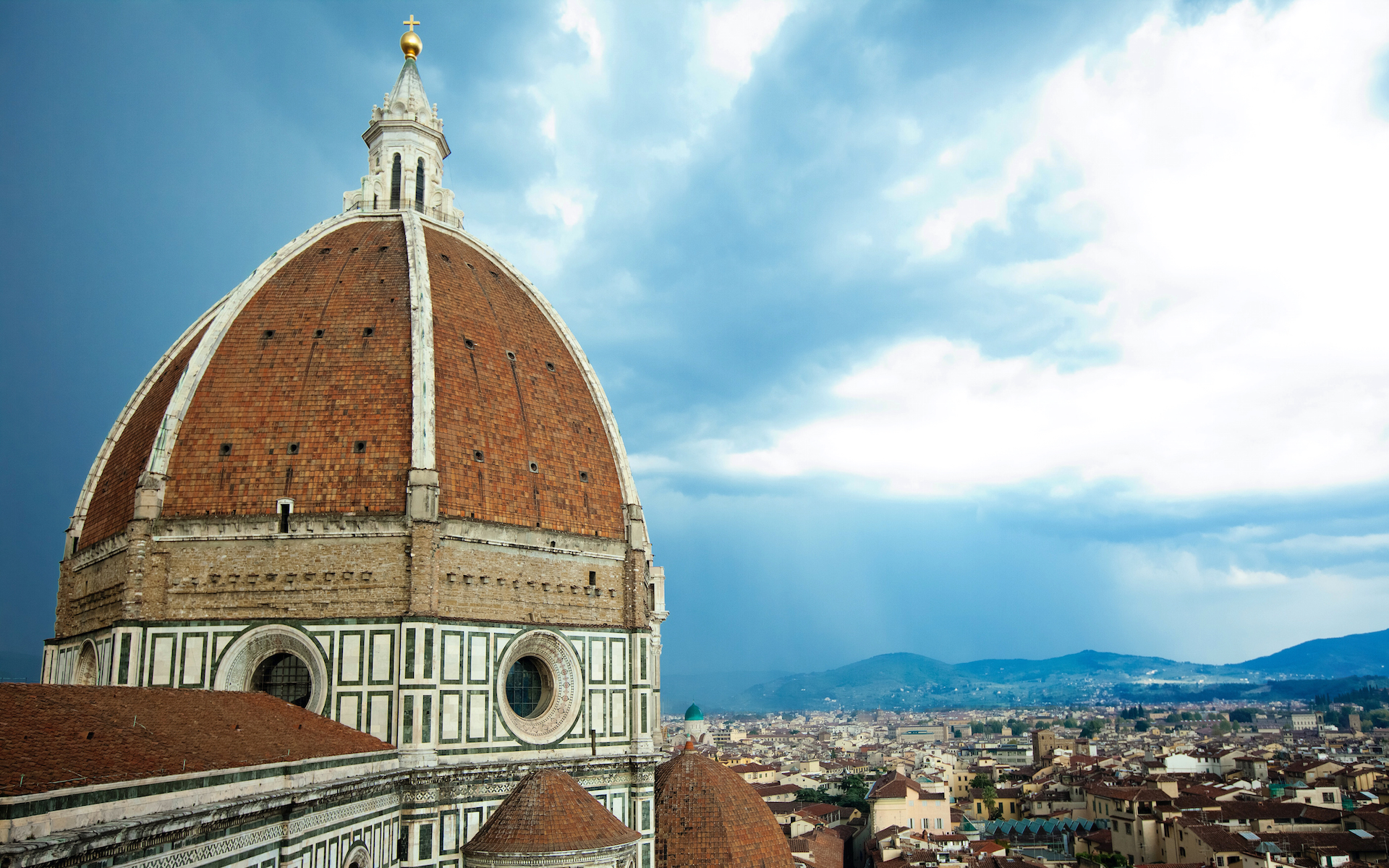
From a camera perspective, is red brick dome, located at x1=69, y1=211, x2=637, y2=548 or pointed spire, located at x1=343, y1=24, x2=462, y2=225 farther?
pointed spire, located at x1=343, y1=24, x2=462, y2=225

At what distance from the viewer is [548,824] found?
18.2 m

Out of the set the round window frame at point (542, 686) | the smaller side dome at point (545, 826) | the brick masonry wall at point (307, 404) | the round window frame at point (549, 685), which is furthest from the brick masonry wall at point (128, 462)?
the smaller side dome at point (545, 826)

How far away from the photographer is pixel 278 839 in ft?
47.8

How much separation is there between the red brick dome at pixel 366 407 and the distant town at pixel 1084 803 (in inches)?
363

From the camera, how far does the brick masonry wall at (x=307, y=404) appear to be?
20.3 meters

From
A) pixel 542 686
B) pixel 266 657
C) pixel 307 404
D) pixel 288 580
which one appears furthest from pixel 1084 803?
pixel 307 404

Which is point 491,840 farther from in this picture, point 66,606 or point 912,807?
point 912,807

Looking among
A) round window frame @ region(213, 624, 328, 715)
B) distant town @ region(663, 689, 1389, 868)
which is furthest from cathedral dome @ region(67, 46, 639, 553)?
distant town @ region(663, 689, 1389, 868)

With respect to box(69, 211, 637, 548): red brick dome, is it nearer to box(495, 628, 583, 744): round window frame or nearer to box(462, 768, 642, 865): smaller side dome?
box(495, 628, 583, 744): round window frame

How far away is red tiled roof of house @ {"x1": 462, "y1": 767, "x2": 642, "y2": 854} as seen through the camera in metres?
17.9

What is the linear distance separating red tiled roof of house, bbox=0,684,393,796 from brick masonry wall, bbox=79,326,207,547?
16.9ft

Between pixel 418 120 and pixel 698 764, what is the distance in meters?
18.0

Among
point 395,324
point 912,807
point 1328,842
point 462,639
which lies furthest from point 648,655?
point 912,807

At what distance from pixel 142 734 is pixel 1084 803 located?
68271mm
